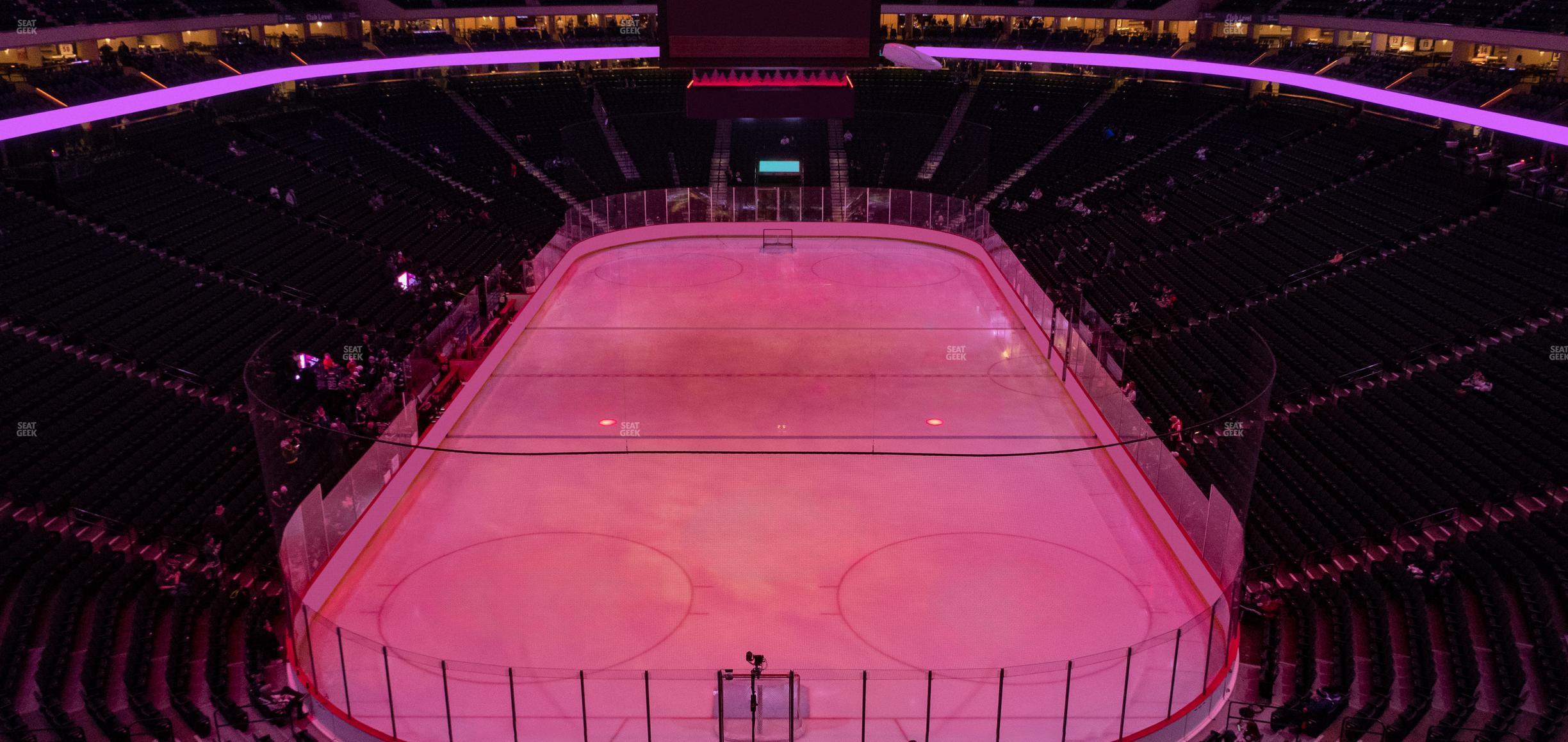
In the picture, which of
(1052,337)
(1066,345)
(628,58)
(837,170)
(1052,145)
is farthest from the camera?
(628,58)

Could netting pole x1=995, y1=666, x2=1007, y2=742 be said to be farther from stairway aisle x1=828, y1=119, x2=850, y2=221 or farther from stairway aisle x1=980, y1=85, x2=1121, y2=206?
stairway aisle x1=980, y1=85, x2=1121, y2=206

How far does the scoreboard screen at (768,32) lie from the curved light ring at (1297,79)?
8.08 ft

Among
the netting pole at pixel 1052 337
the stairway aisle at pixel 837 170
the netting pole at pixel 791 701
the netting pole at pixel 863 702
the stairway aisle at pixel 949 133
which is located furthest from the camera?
the stairway aisle at pixel 949 133

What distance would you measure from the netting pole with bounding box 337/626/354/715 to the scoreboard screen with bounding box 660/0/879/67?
10327mm

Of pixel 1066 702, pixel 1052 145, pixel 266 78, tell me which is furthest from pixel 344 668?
pixel 1052 145

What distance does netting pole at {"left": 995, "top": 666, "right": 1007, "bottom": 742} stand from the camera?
10.3 m

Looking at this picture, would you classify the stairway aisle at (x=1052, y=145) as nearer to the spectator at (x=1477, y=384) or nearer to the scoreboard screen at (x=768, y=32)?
the scoreboard screen at (x=768, y=32)

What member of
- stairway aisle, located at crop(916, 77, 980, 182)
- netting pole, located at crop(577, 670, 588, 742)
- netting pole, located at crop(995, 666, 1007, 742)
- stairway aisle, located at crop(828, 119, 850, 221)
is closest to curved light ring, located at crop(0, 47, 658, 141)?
stairway aisle, located at crop(828, 119, 850, 221)

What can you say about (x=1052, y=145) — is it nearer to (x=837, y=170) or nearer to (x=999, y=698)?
(x=837, y=170)

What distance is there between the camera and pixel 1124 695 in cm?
1083

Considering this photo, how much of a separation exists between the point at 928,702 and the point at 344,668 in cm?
580

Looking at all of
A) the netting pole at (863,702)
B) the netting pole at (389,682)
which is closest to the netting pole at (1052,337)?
the netting pole at (863,702)

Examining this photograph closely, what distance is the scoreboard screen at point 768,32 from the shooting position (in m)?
17.4

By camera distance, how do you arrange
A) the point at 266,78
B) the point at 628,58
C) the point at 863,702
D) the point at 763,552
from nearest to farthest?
the point at 863,702
the point at 763,552
the point at 266,78
the point at 628,58
